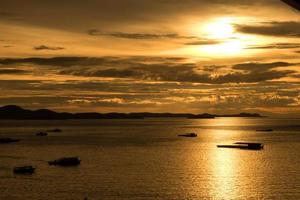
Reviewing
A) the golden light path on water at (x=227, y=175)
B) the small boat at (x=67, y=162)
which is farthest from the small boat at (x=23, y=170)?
the golden light path on water at (x=227, y=175)

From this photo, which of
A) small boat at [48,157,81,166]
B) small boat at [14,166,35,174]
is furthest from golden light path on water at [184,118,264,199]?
small boat at [14,166,35,174]

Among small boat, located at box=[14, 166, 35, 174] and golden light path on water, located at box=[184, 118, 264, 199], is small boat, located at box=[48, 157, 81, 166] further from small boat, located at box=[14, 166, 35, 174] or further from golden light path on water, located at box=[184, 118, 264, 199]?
golden light path on water, located at box=[184, 118, 264, 199]

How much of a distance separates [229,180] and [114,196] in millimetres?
23932

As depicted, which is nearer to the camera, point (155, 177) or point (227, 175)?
point (155, 177)

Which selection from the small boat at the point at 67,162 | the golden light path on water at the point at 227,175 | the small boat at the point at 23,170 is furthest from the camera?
the small boat at the point at 67,162

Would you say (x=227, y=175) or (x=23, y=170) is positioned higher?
(x=23, y=170)

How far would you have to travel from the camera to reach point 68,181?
7438cm

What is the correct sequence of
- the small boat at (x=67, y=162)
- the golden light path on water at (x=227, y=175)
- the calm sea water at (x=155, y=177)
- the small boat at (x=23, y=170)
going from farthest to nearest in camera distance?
the small boat at (x=67, y=162) < the small boat at (x=23, y=170) < the golden light path on water at (x=227, y=175) < the calm sea water at (x=155, y=177)

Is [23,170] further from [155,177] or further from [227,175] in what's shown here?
[227,175]

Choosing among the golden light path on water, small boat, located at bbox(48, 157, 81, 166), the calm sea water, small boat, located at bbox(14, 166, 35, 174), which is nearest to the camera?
the calm sea water

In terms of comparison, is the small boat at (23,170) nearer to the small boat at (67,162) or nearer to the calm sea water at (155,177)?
the calm sea water at (155,177)

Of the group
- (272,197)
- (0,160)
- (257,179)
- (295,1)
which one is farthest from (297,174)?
(295,1)

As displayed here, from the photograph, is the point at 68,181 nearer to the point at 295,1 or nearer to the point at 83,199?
the point at 83,199

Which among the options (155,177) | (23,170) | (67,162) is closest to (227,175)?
(155,177)
